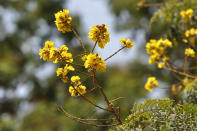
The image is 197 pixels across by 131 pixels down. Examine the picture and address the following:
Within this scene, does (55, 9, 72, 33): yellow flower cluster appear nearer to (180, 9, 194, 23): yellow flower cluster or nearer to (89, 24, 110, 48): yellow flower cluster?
(89, 24, 110, 48): yellow flower cluster

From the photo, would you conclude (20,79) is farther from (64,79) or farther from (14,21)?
(64,79)

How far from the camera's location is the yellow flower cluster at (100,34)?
1149 millimetres

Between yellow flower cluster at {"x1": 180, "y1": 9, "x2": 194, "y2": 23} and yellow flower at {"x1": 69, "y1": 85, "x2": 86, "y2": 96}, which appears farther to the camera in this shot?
yellow flower cluster at {"x1": 180, "y1": 9, "x2": 194, "y2": 23}

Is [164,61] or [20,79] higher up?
[20,79]

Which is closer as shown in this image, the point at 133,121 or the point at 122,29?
the point at 133,121

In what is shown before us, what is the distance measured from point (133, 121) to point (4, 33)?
9909 millimetres

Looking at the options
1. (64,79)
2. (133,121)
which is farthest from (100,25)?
(133,121)

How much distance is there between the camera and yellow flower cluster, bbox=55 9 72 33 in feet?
4.01

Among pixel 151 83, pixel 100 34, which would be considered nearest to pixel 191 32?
pixel 151 83

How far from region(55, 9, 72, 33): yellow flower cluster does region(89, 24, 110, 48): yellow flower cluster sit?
15 centimetres

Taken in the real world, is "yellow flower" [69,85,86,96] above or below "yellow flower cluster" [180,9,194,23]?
below

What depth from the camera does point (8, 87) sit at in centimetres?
1023

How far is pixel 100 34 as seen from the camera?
1.17 meters

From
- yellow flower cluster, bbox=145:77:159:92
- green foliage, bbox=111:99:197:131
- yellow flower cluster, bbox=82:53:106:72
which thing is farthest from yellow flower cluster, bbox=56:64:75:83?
yellow flower cluster, bbox=145:77:159:92
